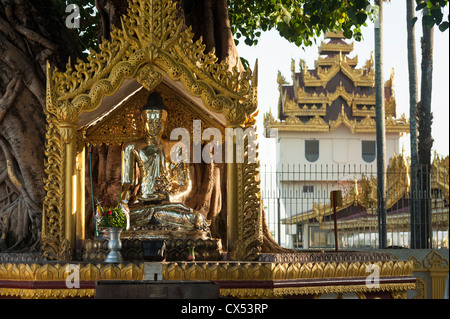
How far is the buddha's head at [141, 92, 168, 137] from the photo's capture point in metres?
8.21

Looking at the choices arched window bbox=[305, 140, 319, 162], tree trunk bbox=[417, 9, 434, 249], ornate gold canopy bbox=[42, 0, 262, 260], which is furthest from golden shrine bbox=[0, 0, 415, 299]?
arched window bbox=[305, 140, 319, 162]

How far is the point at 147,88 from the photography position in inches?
290

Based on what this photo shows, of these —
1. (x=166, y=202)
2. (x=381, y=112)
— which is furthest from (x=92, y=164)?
(x=381, y=112)

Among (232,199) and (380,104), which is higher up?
(380,104)

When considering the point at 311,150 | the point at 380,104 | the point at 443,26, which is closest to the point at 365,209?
the point at 380,104

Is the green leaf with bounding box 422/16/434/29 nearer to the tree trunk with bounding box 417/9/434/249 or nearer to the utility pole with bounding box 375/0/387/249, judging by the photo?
the tree trunk with bounding box 417/9/434/249

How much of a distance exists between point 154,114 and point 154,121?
8 cm

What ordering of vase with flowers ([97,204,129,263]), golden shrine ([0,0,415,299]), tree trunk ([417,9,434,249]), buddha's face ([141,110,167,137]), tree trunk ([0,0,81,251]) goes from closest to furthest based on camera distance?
vase with flowers ([97,204,129,263]) < golden shrine ([0,0,415,299]) < buddha's face ([141,110,167,137]) < tree trunk ([0,0,81,251]) < tree trunk ([417,9,434,249])

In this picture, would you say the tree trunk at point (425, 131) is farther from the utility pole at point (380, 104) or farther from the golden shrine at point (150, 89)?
the golden shrine at point (150, 89)

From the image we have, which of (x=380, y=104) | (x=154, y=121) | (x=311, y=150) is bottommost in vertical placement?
(x=154, y=121)

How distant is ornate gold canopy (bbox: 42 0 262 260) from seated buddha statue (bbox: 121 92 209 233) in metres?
0.71

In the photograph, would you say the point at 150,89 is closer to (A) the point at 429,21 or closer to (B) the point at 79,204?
(B) the point at 79,204

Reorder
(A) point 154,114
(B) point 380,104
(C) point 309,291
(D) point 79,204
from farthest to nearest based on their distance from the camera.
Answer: (B) point 380,104 < (A) point 154,114 < (D) point 79,204 < (C) point 309,291

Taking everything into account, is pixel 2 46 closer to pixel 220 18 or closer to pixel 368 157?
pixel 220 18
